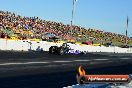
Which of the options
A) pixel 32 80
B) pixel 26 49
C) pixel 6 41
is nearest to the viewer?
pixel 32 80

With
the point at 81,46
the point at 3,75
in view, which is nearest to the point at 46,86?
the point at 3,75

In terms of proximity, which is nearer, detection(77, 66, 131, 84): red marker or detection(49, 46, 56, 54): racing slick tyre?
detection(77, 66, 131, 84): red marker

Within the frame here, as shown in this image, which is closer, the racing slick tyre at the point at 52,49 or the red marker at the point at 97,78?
the red marker at the point at 97,78

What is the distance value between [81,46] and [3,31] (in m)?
11.2

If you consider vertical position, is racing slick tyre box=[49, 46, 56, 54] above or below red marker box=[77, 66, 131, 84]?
above

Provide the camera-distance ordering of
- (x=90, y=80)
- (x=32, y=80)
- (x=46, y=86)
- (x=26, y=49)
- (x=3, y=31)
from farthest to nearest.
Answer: (x=3, y=31) < (x=26, y=49) < (x=32, y=80) < (x=46, y=86) < (x=90, y=80)

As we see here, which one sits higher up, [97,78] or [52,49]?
[52,49]

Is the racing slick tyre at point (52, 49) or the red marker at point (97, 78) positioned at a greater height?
the racing slick tyre at point (52, 49)

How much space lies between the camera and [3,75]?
1764 centimetres

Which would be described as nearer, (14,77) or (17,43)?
(14,77)

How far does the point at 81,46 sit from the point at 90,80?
38237 millimetres

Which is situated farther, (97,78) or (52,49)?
(52,49)

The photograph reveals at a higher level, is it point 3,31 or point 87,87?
point 3,31

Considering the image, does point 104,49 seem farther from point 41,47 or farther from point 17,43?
point 17,43
